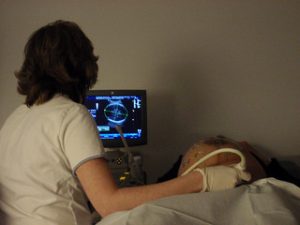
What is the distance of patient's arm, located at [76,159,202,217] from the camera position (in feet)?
2.81

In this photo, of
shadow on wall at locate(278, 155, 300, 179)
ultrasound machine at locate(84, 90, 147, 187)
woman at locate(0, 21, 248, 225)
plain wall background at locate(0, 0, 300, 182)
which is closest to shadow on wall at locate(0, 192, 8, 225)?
woman at locate(0, 21, 248, 225)

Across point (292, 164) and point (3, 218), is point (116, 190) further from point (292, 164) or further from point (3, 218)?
point (292, 164)

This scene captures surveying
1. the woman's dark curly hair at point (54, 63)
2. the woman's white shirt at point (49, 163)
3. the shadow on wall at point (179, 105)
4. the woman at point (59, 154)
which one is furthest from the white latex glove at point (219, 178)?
the shadow on wall at point (179, 105)

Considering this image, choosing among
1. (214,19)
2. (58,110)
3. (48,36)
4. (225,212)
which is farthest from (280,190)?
(214,19)

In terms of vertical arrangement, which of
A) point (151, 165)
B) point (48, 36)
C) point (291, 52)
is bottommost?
point (151, 165)

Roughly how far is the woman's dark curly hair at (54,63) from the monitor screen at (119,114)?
0.78 meters

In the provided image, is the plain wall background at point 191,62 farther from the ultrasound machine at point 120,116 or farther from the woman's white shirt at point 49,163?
the woman's white shirt at point 49,163

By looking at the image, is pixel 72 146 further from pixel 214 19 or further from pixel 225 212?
pixel 214 19

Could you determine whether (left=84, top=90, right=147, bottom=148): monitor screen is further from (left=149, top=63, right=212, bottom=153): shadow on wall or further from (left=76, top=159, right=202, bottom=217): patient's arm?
(left=76, top=159, right=202, bottom=217): patient's arm

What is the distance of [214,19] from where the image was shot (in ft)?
6.70

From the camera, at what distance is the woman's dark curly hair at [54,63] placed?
3.26 feet

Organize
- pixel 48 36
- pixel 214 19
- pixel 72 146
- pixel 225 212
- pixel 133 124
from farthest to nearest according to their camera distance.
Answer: pixel 214 19 < pixel 133 124 < pixel 48 36 < pixel 72 146 < pixel 225 212

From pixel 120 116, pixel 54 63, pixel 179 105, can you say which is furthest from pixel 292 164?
pixel 54 63

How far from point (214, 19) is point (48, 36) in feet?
4.27
